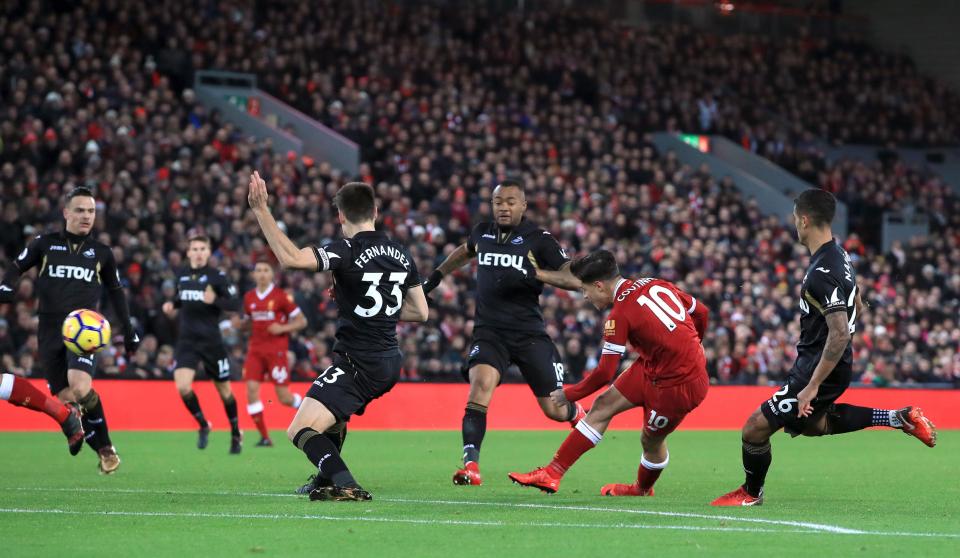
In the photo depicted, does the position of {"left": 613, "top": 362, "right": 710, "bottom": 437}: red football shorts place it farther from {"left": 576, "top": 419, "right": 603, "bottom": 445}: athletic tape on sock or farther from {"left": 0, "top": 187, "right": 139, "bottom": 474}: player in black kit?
{"left": 0, "top": 187, "right": 139, "bottom": 474}: player in black kit

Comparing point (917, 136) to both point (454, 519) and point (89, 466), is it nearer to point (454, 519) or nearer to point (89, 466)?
point (89, 466)

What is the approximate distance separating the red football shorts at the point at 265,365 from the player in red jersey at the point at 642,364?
348 inches

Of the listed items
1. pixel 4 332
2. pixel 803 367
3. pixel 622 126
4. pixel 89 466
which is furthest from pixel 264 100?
pixel 803 367

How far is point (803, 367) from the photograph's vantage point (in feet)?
32.4

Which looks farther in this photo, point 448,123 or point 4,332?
point 448,123

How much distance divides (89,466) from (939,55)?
Result: 35.9 meters

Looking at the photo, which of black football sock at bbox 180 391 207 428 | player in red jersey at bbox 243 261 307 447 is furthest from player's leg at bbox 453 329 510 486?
player in red jersey at bbox 243 261 307 447

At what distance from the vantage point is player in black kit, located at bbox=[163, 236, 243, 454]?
17.5m

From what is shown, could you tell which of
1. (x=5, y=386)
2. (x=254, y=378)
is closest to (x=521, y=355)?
(x=5, y=386)

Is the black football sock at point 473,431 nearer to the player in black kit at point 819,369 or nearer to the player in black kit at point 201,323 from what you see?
the player in black kit at point 819,369

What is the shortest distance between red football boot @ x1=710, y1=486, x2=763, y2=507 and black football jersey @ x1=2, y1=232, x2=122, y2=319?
605cm

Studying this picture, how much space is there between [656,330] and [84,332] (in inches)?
199

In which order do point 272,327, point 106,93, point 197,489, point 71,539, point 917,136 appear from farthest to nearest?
point 917,136, point 106,93, point 272,327, point 197,489, point 71,539

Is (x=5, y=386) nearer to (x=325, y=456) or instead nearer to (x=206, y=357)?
(x=325, y=456)
